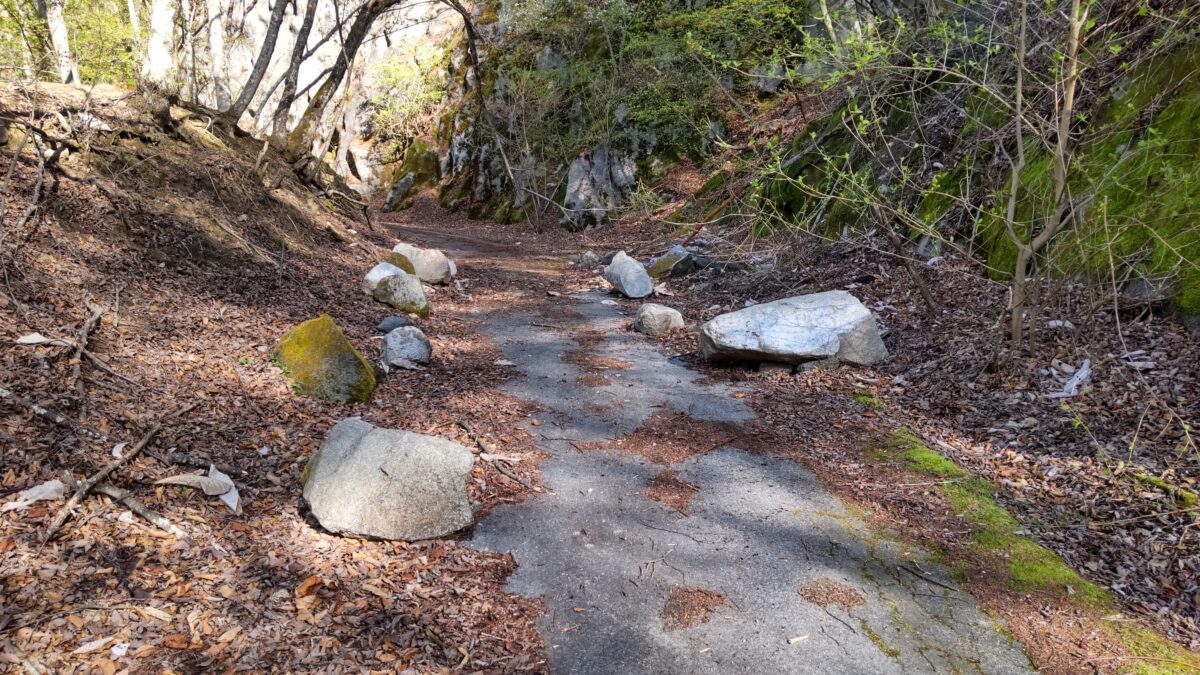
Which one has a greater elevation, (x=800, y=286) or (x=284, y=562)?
(x=800, y=286)

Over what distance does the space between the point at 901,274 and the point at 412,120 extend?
1123 inches

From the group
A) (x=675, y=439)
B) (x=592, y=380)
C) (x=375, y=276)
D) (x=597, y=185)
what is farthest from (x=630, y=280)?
(x=597, y=185)

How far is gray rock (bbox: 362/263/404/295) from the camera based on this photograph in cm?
883

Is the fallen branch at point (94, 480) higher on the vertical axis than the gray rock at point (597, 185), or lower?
lower

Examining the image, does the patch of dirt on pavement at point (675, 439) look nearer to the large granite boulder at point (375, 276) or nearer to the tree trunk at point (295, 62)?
the large granite boulder at point (375, 276)

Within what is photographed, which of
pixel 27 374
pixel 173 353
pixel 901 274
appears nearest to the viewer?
pixel 27 374

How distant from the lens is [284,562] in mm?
3359

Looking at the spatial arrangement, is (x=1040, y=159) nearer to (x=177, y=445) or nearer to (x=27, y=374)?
(x=177, y=445)

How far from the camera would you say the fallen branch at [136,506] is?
3301mm

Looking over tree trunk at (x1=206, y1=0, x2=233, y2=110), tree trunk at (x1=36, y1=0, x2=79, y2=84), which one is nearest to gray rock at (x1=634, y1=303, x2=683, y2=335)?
tree trunk at (x1=36, y1=0, x2=79, y2=84)

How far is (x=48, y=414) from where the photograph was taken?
145 inches

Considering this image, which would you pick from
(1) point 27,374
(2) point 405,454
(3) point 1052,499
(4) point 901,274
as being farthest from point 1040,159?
(1) point 27,374

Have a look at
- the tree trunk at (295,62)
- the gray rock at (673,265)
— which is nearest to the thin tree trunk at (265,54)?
the tree trunk at (295,62)

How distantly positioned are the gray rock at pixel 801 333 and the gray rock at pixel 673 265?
15.8 ft
